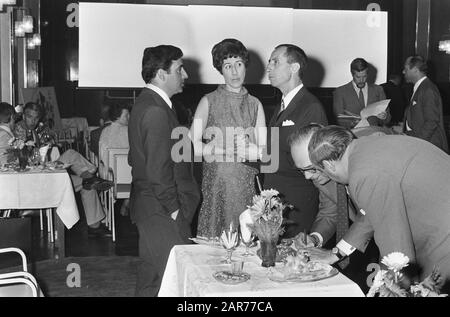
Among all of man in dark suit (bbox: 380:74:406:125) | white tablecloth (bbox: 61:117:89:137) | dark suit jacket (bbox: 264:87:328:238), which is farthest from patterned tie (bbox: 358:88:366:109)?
white tablecloth (bbox: 61:117:89:137)

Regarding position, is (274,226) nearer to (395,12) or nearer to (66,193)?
(66,193)

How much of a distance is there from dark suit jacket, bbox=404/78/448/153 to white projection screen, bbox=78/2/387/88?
128 centimetres

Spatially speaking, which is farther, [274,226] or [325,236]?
Result: [325,236]

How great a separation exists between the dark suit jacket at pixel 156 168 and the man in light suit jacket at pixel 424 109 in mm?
3763

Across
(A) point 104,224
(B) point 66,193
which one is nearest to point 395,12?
(A) point 104,224

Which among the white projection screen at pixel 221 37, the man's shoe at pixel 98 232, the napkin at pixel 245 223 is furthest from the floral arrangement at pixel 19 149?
the napkin at pixel 245 223

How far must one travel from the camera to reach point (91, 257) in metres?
5.54

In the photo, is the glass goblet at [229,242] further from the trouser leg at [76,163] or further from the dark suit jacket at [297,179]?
the trouser leg at [76,163]

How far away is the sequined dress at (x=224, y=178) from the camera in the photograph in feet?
12.4

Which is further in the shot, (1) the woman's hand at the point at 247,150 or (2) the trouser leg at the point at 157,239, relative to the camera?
(1) the woman's hand at the point at 247,150

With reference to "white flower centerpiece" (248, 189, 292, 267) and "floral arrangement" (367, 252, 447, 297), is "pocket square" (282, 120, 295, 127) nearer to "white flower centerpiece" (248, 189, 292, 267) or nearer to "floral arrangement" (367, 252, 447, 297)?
"white flower centerpiece" (248, 189, 292, 267)

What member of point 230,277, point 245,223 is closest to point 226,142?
point 245,223

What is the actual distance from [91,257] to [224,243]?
10.2 feet

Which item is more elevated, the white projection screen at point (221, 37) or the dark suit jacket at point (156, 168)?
the white projection screen at point (221, 37)
